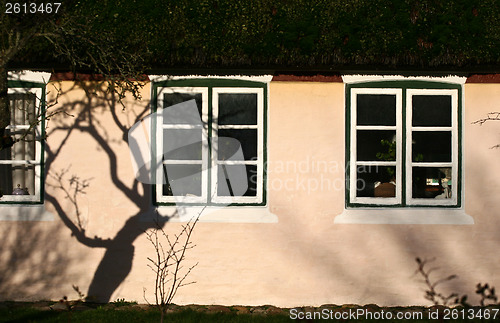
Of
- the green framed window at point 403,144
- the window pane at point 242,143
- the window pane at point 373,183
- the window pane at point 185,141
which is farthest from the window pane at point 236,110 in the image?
the window pane at point 373,183

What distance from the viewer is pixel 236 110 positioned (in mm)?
7277

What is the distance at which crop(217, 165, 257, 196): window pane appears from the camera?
286 inches

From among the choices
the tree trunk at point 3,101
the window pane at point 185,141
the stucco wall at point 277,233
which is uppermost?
the tree trunk at point 3,101

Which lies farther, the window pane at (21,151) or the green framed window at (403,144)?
the window pane at (21,151)

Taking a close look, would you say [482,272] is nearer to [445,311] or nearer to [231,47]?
[445,311]

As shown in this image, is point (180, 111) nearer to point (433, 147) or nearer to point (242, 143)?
point (242, 143)

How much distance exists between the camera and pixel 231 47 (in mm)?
6703

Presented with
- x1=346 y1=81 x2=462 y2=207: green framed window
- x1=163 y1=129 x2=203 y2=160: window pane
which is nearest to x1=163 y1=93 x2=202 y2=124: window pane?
x1=163 y1=129 x2=203 y2=160: window pane

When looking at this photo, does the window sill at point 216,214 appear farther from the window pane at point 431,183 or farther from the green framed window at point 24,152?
the window pane at point 431,183

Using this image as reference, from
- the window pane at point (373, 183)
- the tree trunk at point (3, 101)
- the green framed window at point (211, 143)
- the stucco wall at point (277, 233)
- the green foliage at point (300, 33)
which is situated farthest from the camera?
the window pane at point (373, 183)

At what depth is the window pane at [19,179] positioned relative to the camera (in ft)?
24.1

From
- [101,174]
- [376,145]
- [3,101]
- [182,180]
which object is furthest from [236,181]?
[3,101]

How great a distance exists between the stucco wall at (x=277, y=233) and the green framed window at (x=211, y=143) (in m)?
0.22

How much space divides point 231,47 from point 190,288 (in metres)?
3.20
